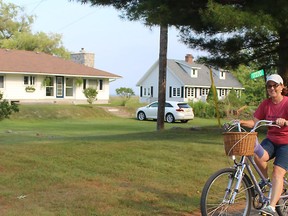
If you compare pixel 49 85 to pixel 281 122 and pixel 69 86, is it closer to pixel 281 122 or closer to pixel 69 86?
pixel 69 86

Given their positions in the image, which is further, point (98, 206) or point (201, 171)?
point (201, 171)

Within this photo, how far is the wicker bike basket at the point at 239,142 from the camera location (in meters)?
5.00

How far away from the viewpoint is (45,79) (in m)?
42.2

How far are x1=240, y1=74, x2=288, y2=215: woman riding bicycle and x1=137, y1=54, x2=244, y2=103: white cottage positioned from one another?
49553 mm

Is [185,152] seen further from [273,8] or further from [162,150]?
[273,8]

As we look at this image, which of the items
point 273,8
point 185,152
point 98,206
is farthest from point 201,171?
point 273,8

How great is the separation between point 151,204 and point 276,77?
2405mm

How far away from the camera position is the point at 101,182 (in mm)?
7402

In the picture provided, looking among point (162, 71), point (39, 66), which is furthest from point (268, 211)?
point (39, 66)

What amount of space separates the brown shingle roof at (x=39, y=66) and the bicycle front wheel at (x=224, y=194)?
35.0 m

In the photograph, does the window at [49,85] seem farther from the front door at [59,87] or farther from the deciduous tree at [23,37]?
the deciduous tree at [23,37]

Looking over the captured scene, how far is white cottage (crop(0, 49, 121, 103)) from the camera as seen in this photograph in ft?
131

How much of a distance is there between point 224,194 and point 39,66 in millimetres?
38567

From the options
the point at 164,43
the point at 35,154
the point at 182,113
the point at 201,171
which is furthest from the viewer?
the point at 182,113
